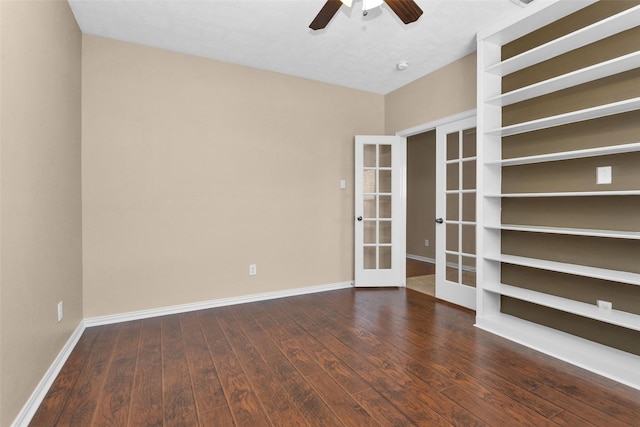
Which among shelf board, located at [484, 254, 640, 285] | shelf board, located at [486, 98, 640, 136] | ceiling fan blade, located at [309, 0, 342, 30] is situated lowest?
shelf board, located at [484, 254, 640, 285]

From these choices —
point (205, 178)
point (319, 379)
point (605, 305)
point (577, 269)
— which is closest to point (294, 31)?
point (205, 178)

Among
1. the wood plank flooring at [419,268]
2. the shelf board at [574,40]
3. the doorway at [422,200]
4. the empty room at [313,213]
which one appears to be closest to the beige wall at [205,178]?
the empty room at [313,213]

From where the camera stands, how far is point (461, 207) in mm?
3492

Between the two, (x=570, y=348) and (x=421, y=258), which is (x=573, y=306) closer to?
(x=570, y=348)

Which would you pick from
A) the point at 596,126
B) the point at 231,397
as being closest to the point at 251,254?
the point at 231,397

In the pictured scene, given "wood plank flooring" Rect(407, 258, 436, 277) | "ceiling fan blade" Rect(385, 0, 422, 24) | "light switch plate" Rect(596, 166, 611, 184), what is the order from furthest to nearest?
1. "wood plank flooring" Rect(407, 258, 436, 277)
2. "light switch plate" Rect(596, 166, 611, 184)
3. "ceiling fan blade" Rect(385, 0, 422, 24)

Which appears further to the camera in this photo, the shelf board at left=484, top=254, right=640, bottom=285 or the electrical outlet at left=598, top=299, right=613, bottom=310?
the electrical outlet at left=598, top=299, right=613, bottom=310

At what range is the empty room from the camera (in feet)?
5.82

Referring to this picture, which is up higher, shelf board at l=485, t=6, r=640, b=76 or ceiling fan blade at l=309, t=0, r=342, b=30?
ceiling fan blade at l=309, t=0, r=342, b=30

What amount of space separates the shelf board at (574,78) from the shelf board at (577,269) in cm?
137

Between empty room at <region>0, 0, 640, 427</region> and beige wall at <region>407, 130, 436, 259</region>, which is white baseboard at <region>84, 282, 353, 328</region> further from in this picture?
beige wall at <region>407, 130, 436, 259</region>

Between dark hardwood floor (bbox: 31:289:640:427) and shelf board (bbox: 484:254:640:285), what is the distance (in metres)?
0.65

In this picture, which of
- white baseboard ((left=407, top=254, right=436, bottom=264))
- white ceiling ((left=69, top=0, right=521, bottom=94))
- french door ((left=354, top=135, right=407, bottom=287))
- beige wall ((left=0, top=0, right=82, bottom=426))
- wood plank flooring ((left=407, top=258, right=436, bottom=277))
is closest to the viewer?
beige wall ((left=0, top=0, right=82, bottom=426))

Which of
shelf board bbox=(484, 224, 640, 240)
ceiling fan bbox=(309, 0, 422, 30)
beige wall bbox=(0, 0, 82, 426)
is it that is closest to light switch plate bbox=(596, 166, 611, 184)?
shelf board bbox=(484, 224, 640, 240)
